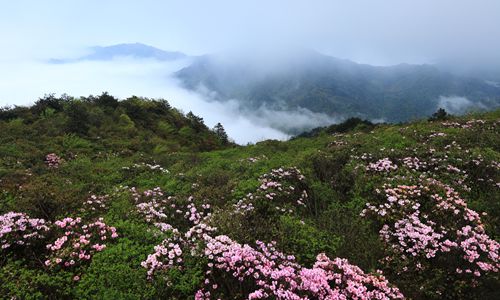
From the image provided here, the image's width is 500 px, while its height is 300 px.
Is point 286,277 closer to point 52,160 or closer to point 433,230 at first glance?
point 433,230

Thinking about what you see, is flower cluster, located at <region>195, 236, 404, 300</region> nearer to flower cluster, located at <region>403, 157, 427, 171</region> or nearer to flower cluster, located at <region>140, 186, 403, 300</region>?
flower cluster, located at <region>140, 186, 403, 300</region>

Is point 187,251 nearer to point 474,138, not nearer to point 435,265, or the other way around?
point 435,265

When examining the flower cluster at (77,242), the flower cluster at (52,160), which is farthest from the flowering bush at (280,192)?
the flower cluster at (52,160)

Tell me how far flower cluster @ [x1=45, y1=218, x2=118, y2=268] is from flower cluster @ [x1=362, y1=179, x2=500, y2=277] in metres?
6.57

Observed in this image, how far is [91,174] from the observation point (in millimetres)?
15570

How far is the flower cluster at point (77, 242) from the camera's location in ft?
24.0

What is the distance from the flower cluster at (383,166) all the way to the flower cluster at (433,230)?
171cm

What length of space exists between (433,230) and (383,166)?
433 cm

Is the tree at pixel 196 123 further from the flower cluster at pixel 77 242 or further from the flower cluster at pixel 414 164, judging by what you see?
the flower cluster at pixel 77 242

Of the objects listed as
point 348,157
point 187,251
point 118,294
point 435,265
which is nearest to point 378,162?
point 348,157

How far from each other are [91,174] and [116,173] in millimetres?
1006

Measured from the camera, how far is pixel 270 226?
9008 millimetres

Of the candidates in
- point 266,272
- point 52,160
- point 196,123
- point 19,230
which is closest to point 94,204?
point 19,230

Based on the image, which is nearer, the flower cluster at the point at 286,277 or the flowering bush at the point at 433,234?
the flower cluster at the point at 286,277
